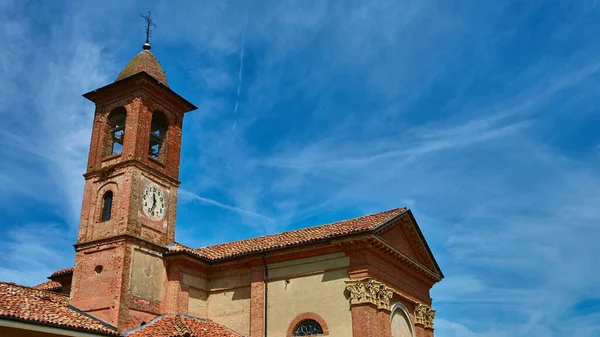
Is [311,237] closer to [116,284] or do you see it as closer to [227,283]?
[227,283]

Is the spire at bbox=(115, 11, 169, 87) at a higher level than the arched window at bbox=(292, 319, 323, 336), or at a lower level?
higher

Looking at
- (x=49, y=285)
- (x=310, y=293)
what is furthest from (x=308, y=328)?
(x=49, y=285)

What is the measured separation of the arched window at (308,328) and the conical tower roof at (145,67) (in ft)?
34.8

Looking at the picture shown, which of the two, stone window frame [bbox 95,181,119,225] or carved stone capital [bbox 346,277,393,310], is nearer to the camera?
carved stone capital [bbox 346,277,393,310]

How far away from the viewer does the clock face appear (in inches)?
809

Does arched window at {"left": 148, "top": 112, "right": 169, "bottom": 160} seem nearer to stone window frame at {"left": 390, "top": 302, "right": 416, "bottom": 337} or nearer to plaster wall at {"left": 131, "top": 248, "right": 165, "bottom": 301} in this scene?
plaster wall at {"left": 131, "top": 248, "right": 165, "bottom": 301}

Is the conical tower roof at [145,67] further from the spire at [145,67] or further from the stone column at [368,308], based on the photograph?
the stone column at [368,308]

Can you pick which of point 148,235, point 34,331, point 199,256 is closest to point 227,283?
point 199,256

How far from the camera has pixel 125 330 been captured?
59.2 ft

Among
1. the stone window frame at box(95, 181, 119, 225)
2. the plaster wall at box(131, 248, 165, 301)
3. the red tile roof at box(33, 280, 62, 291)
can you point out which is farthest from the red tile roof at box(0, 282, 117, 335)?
the red tile roof at box(33, 280, 62, 291)

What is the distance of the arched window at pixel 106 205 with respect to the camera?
20406mm

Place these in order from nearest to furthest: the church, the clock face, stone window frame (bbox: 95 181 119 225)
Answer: the church → stone window frame (bbox: 95 181 119 225) → the clock face

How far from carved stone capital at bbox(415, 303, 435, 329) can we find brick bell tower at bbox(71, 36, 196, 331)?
360 inches

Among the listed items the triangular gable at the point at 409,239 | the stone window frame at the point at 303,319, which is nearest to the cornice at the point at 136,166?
the stone window frame at the point at 303,319
